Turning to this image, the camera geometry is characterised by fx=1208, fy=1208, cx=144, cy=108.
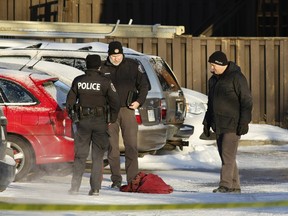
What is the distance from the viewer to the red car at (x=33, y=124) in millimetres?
14930

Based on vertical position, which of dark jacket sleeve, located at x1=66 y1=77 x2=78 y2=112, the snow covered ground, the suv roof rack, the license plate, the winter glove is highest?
the suv roof rack

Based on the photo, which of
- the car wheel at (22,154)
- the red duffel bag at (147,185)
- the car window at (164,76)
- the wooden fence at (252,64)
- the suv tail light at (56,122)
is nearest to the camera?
the red duffel bag at (147,185)

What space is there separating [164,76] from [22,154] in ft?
15.0

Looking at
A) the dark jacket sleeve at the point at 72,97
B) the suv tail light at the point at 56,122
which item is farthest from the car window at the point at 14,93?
the dark jacket sleeve at the point at 72,97

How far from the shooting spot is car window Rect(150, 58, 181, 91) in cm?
1878

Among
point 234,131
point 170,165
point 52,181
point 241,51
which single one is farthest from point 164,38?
point 234,131

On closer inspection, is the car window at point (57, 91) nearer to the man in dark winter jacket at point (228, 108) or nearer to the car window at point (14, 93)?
the car window at point (14, 93)

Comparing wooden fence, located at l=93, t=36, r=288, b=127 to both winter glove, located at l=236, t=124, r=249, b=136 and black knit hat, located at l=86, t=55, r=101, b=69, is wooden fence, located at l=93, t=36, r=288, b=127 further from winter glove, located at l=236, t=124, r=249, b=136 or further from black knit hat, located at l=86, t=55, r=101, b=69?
black knit hat, located at l=86, t=55, r=101, b=69

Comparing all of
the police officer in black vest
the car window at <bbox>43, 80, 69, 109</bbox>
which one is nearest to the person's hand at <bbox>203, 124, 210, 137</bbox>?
the police officer in black vest

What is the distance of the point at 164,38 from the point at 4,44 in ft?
25.4

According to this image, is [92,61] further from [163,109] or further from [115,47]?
[163,109]

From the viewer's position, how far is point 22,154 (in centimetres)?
1491

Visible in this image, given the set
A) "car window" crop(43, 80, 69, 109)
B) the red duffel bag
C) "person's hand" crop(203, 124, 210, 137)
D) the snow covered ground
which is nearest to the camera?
the snow covered ground

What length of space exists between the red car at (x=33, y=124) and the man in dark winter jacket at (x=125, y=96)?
92 centimetres
